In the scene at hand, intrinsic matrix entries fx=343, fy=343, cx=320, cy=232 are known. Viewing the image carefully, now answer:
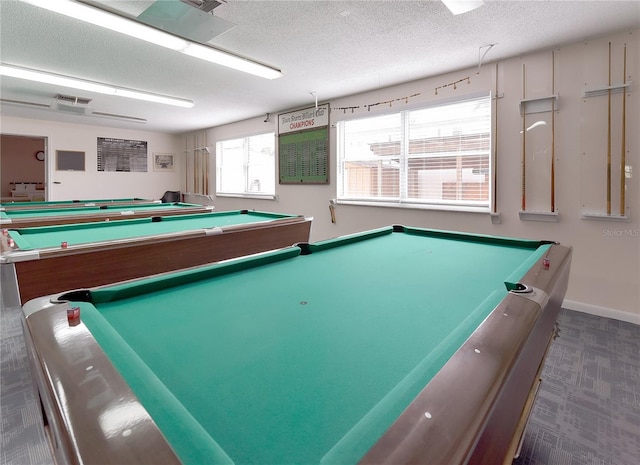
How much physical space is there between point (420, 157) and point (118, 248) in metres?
3.53

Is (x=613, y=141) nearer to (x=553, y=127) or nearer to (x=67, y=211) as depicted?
(x=553, y=127)

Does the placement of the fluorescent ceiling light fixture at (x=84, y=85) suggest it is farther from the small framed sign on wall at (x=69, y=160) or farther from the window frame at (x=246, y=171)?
the small framed sign on wall at (x=69, y=160)

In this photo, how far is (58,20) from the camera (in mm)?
2820

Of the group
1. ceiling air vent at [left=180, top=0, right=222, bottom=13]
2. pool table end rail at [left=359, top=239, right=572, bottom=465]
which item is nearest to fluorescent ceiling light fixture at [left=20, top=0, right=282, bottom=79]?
ceiling air vent at [left=180, top=0, right=222, bottom=13]

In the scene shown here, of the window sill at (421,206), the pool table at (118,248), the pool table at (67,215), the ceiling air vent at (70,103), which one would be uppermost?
the ceiling air vent at (70,103)

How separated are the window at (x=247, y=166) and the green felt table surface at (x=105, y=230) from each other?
277 centimetres

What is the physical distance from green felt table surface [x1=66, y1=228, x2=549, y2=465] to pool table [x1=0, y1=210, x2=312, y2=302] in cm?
107

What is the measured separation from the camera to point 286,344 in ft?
2.97

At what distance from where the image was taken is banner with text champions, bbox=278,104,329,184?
17.5 ft

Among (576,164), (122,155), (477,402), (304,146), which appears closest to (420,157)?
(576,164)

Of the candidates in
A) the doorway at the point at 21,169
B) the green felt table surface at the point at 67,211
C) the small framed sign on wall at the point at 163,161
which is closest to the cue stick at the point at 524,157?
the green felt table surface at the point at 67,211

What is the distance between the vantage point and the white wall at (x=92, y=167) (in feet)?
22.2

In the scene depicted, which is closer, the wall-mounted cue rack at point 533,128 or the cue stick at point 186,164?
the wall-mounted cue rack at point 533,128

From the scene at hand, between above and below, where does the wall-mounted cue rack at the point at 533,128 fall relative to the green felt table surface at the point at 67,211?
above
